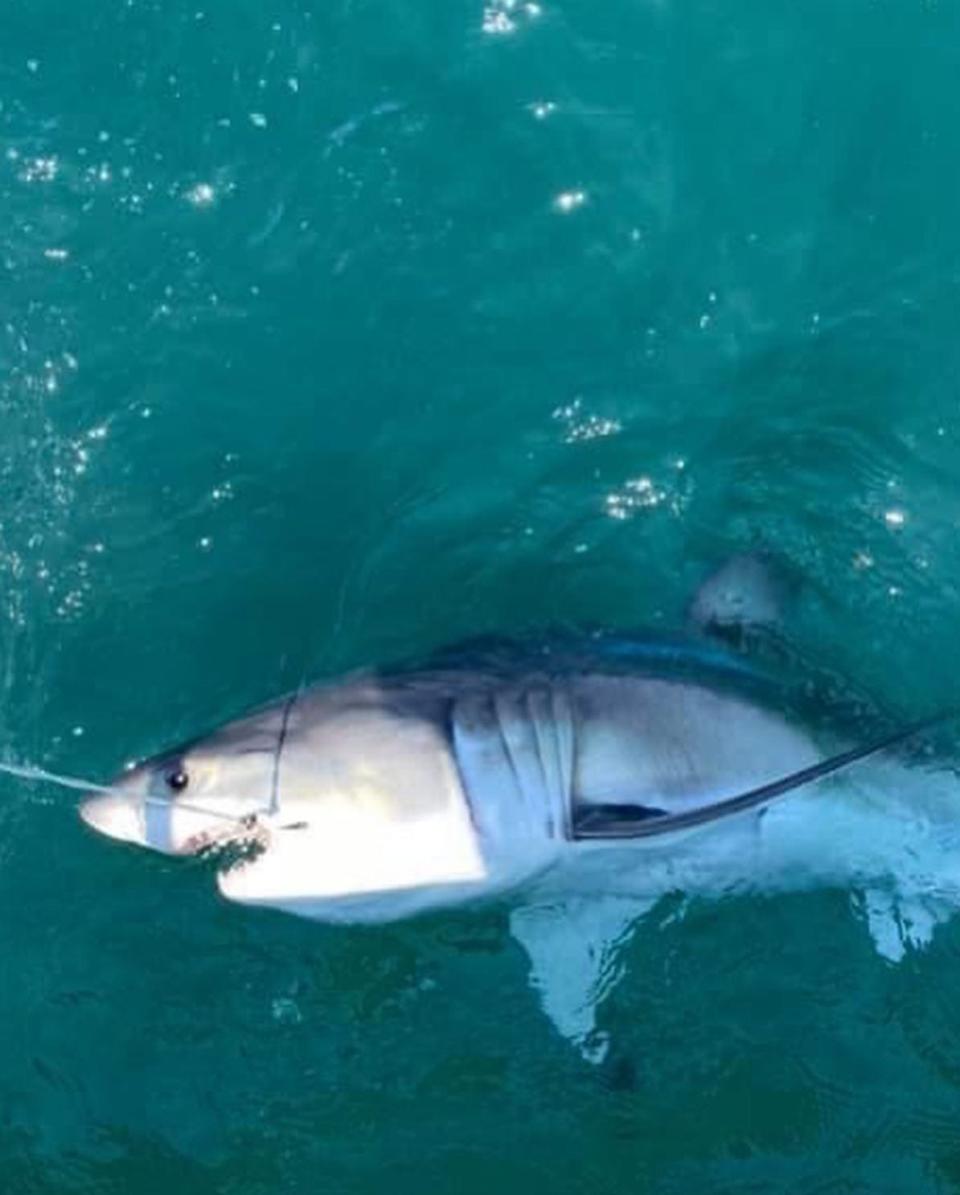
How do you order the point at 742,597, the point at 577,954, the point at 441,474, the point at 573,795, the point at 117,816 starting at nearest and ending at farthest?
the point at 117,816 → the point at 573,795 → the point at 577,954 → the point at 742,597 → the point at 441,474

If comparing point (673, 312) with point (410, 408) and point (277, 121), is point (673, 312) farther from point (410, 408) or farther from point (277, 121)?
point (277, 121)

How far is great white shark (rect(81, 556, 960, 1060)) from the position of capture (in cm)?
427

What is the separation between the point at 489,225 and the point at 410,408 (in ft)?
2.27

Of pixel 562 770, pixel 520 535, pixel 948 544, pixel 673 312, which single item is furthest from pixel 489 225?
pixel 562 770

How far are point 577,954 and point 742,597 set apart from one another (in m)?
1.17

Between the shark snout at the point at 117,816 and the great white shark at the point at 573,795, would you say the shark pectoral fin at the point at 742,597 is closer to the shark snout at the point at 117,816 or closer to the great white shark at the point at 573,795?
the great white shark at the point at 573,795

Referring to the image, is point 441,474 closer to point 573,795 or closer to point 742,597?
point 742,597

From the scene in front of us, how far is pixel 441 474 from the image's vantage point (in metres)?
5.67

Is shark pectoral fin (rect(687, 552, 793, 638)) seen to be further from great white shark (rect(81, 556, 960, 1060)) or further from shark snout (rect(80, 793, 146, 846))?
shark snout (rect(80, 793, 146, 846))

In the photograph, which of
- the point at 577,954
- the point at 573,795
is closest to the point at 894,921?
the point at 577,954

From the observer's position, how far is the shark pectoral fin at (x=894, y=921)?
5094 millimetres

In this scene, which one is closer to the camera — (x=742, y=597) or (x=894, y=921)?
(x=894, y=921)

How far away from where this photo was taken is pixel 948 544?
561 centimetres

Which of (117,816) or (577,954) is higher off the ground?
(117,816)
